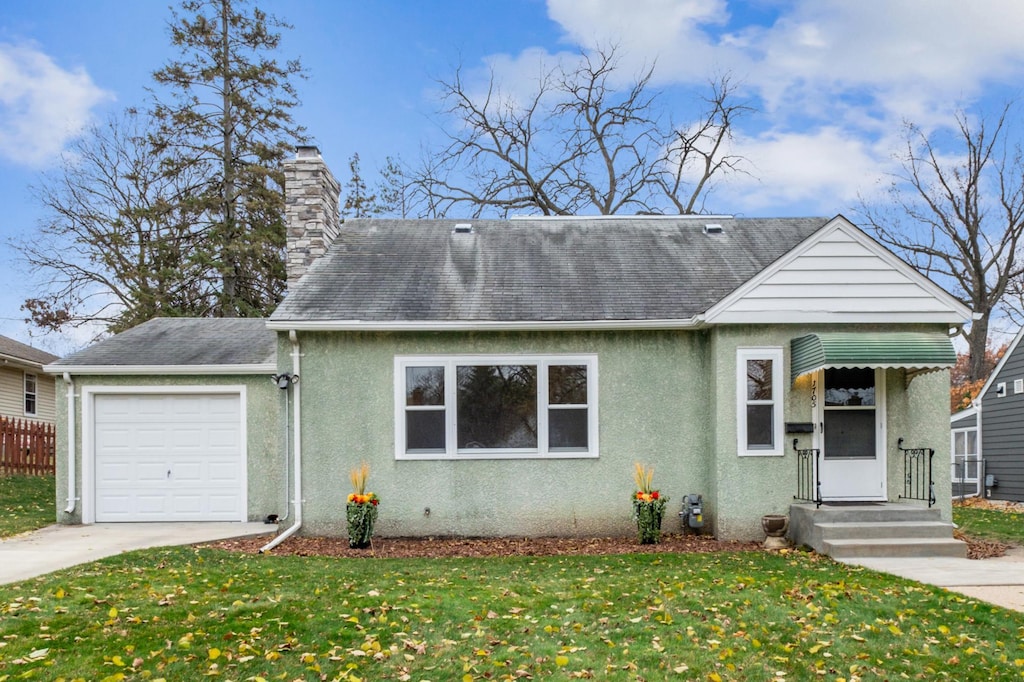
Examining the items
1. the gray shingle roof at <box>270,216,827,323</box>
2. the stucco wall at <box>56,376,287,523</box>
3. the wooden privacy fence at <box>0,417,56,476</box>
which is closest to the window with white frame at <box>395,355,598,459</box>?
the gray shingle roof at <box>270,216,827,323</box>

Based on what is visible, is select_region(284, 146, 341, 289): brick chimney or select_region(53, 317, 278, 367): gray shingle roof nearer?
select_region(53, 317, 278, 367): gray shingle roof

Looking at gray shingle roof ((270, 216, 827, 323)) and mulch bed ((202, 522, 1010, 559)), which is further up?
gray shingle roof ((270, 216, 827, 323))

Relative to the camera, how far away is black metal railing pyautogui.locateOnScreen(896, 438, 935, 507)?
30.6 feet

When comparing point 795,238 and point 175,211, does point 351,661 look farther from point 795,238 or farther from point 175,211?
point 175,211

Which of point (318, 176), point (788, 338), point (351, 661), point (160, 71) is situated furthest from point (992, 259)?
point (160, 71)

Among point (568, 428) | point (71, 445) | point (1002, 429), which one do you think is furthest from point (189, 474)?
point (1002, 429)

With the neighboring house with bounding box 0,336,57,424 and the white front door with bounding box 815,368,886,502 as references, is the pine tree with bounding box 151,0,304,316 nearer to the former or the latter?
the neighboring house with bounding box 0,336,57,424

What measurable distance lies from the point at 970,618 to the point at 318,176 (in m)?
10.7

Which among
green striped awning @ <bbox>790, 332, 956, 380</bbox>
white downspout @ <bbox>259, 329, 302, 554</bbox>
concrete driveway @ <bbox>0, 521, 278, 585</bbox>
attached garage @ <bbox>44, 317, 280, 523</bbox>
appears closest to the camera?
concrete driveway @ <bbox>0, 521, 278, 585</bbox>

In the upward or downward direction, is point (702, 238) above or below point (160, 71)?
below

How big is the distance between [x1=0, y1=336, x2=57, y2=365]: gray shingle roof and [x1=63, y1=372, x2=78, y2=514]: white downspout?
395 inches

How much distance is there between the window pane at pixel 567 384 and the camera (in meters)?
9.88

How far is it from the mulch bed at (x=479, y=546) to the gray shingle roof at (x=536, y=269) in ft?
9.95

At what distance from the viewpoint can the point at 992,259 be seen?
24219 millimetres
